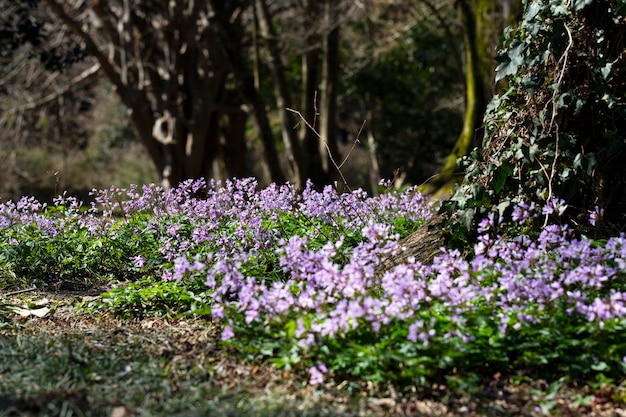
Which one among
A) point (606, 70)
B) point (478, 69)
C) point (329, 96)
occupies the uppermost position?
point (606, 70)

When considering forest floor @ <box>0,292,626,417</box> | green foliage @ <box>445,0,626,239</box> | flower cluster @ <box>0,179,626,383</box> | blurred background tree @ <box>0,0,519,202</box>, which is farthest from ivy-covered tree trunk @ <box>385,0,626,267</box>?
blurred background tree @ <box>0,0,519,202</box>

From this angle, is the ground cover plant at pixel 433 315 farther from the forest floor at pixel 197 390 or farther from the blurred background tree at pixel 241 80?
the blurred background tree at pixel 241 80

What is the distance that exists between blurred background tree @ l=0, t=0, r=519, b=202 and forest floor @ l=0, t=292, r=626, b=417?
654 cm

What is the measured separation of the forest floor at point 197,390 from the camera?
327cm

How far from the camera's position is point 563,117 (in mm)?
5035

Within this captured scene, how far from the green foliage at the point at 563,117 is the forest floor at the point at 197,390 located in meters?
1.67

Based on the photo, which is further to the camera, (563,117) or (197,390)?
(563,117)

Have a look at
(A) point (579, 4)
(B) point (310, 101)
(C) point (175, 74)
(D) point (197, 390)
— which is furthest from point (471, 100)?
(D) point (197, 390)

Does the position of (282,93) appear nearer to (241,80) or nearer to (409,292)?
(241,80)

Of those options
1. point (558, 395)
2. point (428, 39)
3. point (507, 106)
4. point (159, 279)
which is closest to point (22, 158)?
Result: point (428, 39)

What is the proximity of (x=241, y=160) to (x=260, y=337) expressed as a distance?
13.9 metres

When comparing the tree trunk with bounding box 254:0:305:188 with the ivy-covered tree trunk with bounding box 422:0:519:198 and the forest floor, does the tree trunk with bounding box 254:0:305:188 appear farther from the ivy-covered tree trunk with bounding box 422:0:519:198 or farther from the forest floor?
the forest floor

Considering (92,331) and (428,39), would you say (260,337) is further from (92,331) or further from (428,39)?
(428,39)

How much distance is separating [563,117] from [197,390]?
9.66 feet
